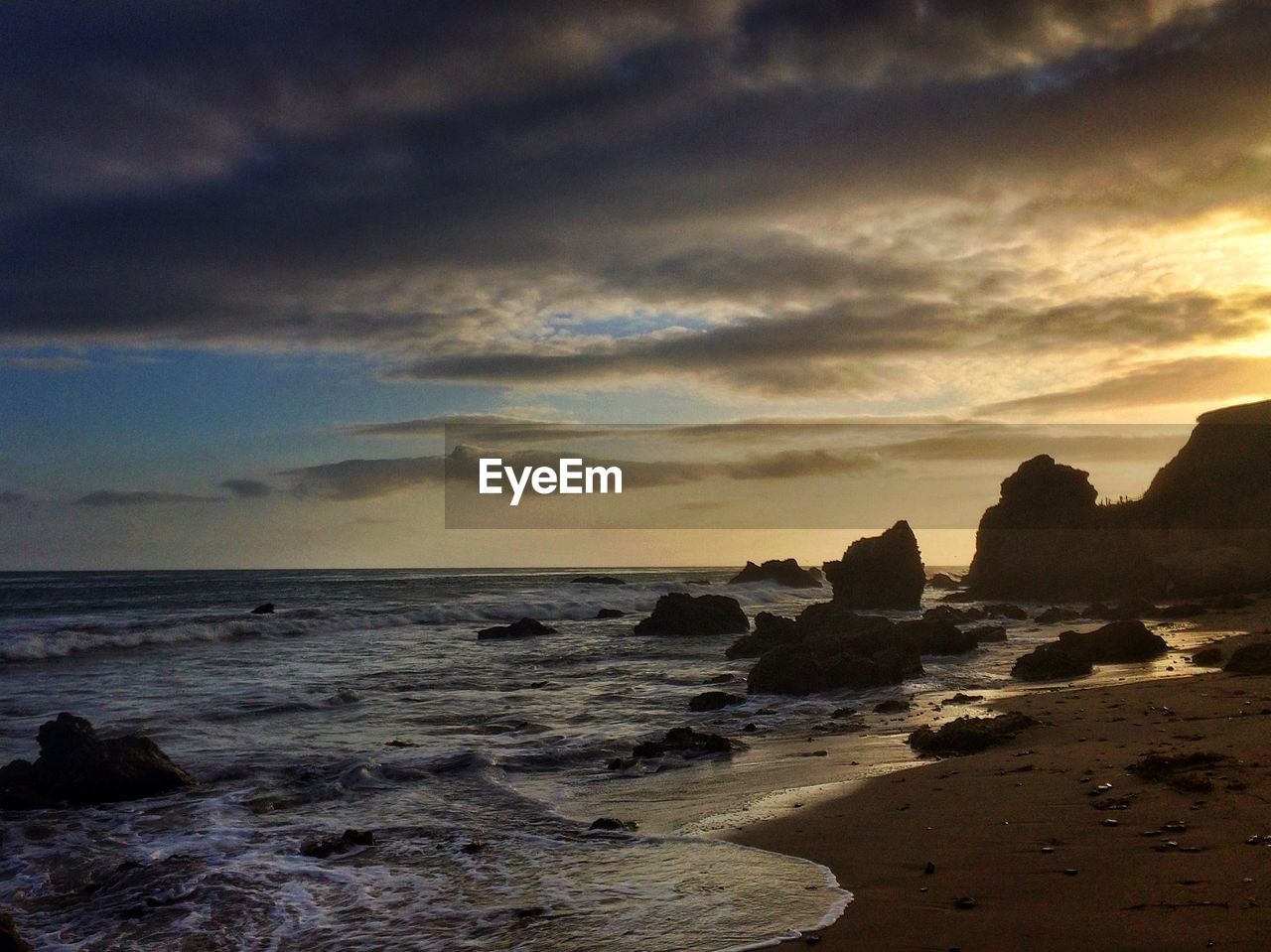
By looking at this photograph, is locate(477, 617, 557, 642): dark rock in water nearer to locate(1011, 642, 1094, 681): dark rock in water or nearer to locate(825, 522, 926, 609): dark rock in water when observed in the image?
locate(825, 522, 926, 609): dark rock in water

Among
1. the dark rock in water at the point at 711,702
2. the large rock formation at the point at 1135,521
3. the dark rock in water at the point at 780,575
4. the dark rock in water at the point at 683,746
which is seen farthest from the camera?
the dark rock in water at the point at 780,575

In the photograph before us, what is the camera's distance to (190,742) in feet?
55.9

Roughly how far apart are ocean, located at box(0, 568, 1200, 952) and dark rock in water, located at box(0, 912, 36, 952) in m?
0.87

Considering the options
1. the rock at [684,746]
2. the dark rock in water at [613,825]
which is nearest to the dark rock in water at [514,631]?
the rock at [684,746]

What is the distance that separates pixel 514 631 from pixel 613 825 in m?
35.4

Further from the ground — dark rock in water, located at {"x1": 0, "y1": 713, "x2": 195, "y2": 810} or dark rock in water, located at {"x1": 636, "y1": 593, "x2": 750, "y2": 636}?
dark rock in water, located at {"x1": 0, "y1": 713, "x2": 195, "y2": 810}

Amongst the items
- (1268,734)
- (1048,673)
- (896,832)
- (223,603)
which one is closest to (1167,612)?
(1048,673)

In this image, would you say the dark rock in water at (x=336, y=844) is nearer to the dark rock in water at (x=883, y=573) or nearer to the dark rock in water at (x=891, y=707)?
the dark rock in water at (x=891, y=707)

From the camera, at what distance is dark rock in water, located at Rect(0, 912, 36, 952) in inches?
265

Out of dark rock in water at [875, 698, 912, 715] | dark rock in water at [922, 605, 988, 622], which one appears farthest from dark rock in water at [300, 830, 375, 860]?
dark rock in water at [922, 605, 988, 622]

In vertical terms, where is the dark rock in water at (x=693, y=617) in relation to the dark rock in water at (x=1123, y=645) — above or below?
below

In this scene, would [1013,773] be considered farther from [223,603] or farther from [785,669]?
[223,603]

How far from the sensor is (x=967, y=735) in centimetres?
1341

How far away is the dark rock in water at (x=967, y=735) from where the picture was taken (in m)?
13.3
